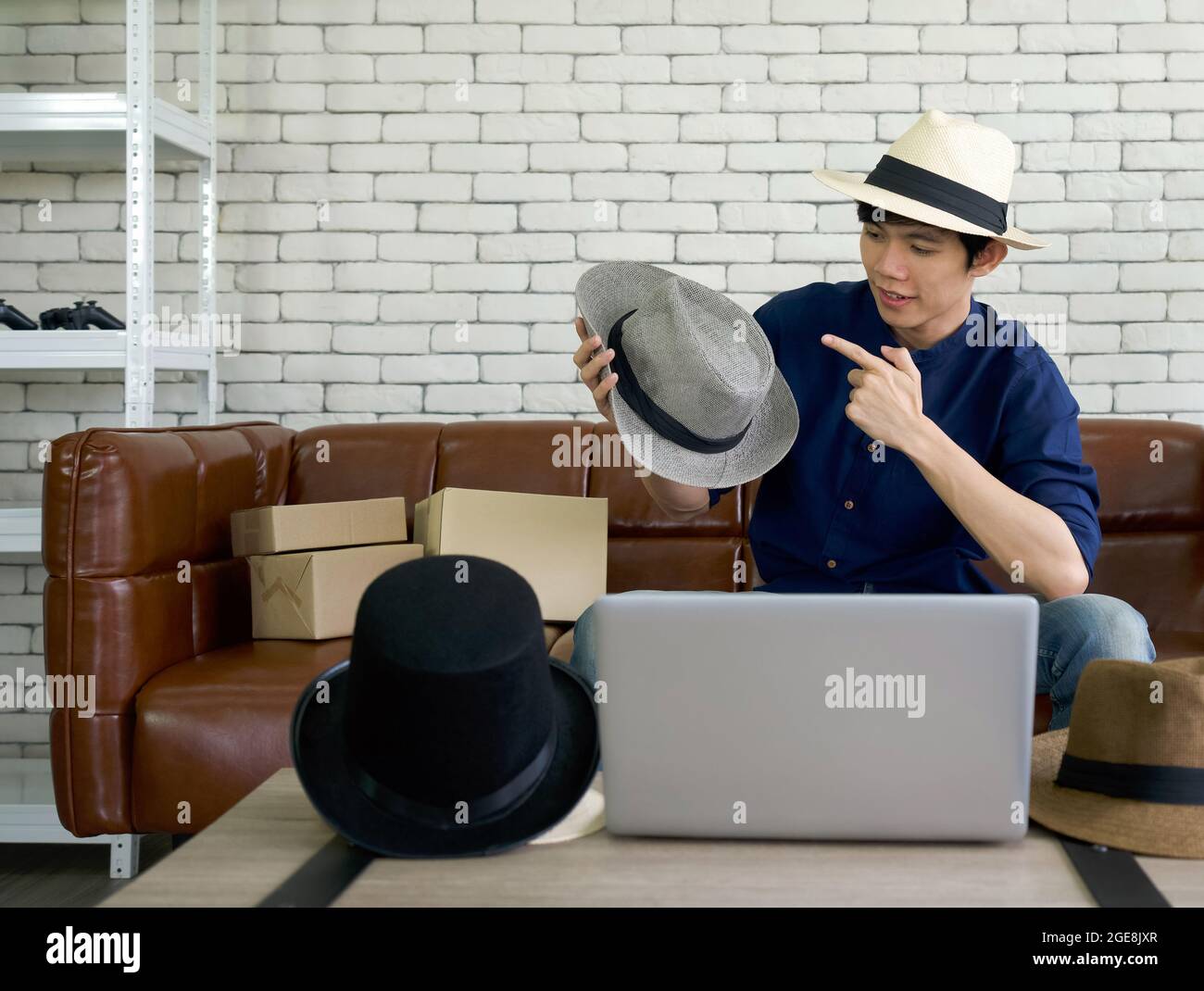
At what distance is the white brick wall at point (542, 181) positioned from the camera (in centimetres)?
309

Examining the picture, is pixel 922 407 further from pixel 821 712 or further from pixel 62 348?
pixel 62 348

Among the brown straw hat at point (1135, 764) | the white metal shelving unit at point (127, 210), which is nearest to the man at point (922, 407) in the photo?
the brown straw hat at point (1135, 764)

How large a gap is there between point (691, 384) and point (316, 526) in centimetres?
100

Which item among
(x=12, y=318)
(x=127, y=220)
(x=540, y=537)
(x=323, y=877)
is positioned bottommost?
(x=323, y=877)

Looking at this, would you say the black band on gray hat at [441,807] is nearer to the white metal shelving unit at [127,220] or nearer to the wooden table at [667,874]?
the wooden table at [667,874]

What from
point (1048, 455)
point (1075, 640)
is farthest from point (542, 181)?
point (1075, 640)

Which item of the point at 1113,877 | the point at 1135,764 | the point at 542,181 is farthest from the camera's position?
the point at 542,181

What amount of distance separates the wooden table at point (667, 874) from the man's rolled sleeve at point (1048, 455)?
0.84 metres

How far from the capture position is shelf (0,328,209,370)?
2695 millimetres

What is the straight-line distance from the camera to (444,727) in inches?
38.0

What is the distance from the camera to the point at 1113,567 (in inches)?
103
